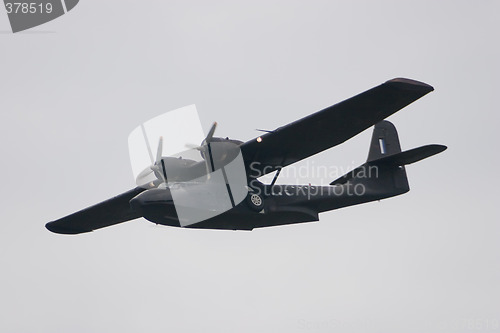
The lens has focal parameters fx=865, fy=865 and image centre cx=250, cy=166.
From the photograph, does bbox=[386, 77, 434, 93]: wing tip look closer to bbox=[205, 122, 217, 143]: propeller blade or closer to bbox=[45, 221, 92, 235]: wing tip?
bbox=[205, 122, 217, 143]: propeller blade

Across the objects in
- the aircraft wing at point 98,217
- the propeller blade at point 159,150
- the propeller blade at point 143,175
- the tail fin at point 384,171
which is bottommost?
the tail fin at point 384,171

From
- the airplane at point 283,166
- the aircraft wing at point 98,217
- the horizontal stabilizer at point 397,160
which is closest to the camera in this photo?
the airplane at point 283,166

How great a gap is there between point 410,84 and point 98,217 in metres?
11.5

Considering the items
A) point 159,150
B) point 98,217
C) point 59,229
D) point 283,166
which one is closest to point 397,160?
A: point 283,166

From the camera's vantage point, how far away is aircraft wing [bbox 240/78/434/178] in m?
21.1

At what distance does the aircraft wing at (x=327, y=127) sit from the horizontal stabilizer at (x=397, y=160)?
2.49m

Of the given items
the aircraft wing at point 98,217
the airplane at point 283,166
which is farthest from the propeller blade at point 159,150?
the aircraft wing at point 98,217

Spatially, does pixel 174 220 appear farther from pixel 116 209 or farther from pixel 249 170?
pixel 116 209

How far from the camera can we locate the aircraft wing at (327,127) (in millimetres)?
21109

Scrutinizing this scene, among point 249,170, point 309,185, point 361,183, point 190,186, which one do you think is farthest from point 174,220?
point 361,183

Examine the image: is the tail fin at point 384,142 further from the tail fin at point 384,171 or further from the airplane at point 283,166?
the airplane at point 283,166

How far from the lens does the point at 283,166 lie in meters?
24.4

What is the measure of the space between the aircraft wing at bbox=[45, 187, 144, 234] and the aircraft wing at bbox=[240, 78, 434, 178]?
4.51m

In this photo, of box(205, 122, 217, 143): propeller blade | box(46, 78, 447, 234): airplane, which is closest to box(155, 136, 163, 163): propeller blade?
box(46, 78, 447, 234): airplane
